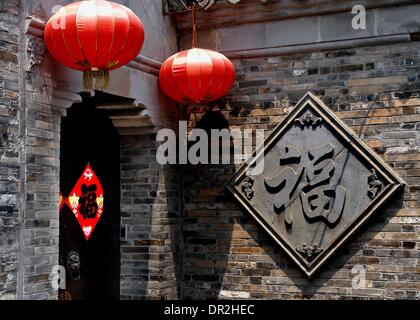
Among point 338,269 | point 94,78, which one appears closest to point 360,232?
point 338,269

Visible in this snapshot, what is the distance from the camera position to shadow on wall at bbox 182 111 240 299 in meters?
7.09

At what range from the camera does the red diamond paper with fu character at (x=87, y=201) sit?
6.68m

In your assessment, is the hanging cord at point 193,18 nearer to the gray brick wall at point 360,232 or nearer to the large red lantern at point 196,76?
the gray brick wall at point 360,232

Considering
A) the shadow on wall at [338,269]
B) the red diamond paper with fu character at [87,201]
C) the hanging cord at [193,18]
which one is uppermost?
the hanging cord at [193,18]

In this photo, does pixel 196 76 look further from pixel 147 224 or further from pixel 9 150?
pixel 9 150

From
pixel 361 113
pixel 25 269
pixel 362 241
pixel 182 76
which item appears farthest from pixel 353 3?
pixel 25 269

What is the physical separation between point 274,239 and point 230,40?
1982mm

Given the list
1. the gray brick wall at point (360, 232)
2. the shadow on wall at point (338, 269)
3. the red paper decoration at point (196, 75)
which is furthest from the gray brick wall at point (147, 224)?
the shadow on wall at point (338, 269)

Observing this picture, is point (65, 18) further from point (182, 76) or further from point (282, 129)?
point (282, 129)

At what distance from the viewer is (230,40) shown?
714cm

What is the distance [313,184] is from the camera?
263 inches

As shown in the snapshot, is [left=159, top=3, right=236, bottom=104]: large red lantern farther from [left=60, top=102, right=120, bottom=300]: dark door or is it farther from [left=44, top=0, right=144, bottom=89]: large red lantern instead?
[left=44, top=0, right=144, bottom=89]: large red lantern

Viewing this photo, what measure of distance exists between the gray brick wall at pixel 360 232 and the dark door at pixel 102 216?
28.8 inches

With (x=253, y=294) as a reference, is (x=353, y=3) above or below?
above
